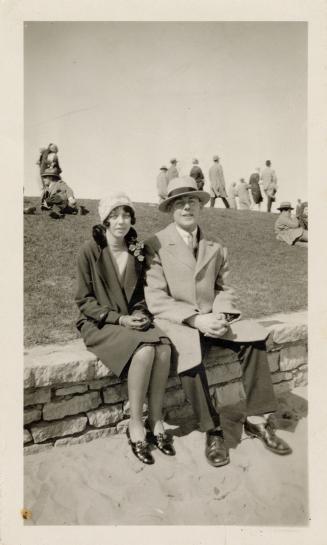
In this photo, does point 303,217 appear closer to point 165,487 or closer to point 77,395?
point 77,395

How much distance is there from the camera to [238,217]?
34.4 feet

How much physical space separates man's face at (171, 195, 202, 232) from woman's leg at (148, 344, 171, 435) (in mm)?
1055

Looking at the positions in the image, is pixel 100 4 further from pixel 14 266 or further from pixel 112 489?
pixel 112 489

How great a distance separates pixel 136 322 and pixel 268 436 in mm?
1322

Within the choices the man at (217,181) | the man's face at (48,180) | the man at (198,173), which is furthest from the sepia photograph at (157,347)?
the man at (217,181)

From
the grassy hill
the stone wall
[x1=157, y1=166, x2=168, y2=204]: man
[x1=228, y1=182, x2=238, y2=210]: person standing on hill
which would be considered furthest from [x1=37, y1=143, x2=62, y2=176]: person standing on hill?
[x1=228, y1=182, x2=238, y2=210]: person standing on hill

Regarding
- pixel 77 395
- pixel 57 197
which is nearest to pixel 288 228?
pixel 57 197

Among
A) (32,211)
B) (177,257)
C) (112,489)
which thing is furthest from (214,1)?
(32,211)

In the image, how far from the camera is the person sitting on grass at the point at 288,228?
834 centimetres

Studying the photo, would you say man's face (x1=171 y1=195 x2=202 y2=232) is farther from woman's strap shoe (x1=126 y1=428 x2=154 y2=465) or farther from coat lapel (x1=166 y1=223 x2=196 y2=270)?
woman's strap shoe (x1=126 y1=428 x2=154 y2=465)

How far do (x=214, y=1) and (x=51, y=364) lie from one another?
2.92 metres

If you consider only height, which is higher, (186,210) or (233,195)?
(233,195)

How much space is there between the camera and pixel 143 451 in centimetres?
266

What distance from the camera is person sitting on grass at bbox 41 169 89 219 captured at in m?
6.97
